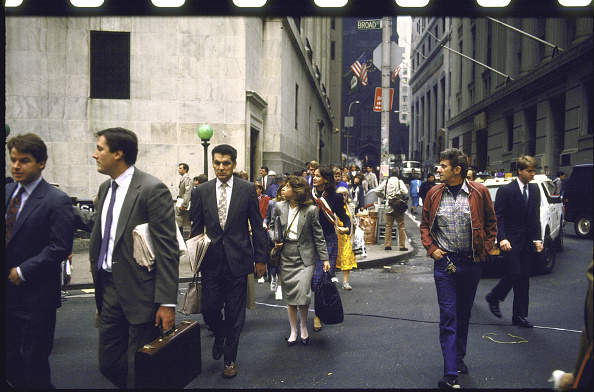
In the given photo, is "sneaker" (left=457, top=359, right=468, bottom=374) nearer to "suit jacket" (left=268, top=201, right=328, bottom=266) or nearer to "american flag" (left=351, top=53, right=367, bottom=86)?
"suit jacket" (left=268, top=201, right=328, bottom=266)

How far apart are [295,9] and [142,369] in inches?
116

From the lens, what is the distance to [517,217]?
20.7 feet

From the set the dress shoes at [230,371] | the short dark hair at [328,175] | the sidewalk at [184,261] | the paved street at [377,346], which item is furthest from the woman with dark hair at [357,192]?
the dress shoes at [230,371]

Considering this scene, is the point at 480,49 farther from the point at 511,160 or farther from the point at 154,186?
the point at 154,186

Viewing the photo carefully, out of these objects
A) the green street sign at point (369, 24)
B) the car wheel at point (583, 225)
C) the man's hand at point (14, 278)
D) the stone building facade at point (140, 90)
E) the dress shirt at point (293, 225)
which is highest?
the green street sign at point (369, 24)

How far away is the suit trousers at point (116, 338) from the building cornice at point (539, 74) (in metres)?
17.7

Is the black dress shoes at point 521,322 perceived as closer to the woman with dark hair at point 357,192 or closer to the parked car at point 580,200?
the parked car at point 580,200

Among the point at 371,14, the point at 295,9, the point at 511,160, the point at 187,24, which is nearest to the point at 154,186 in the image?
the point at 295,9

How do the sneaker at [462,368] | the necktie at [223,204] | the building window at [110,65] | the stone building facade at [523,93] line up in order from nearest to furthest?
1. the sneaker at [462,368]
2. the necktie at [223,204]
3. the building window at [110,65]
4. the stone building facade at [523,93]

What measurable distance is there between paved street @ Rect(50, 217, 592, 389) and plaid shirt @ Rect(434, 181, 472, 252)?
1.18 metres

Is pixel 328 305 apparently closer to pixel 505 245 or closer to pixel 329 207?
pixel 329 207

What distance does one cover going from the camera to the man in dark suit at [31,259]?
321 cm

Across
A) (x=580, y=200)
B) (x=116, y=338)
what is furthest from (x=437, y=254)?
(x=580, y=200)

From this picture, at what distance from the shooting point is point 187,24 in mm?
15680
